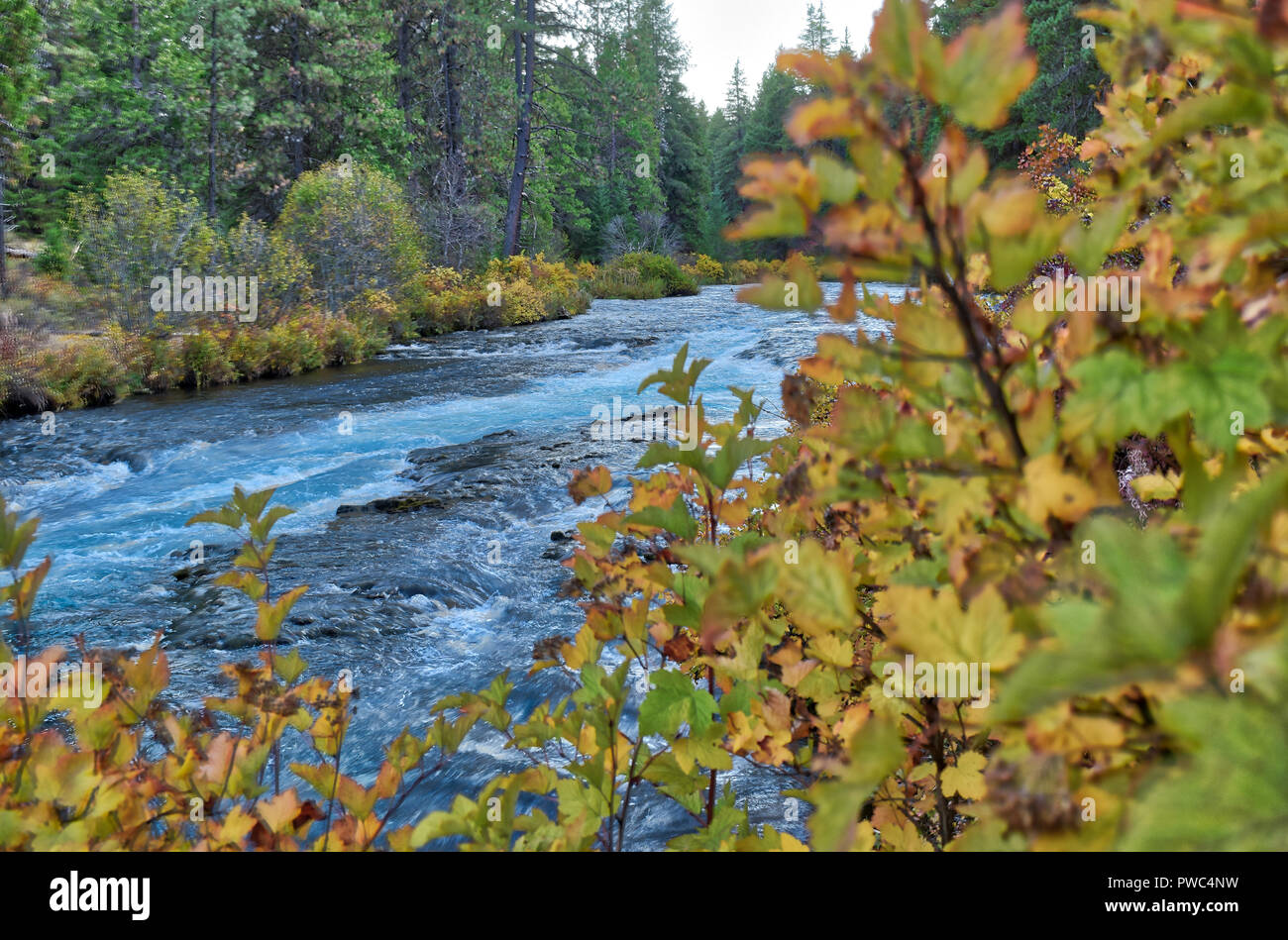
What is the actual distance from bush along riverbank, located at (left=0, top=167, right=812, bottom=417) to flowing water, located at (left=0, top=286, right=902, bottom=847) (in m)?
0.55

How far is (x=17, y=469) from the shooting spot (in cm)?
719

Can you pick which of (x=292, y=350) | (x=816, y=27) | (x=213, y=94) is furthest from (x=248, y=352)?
(x=816, y=27)

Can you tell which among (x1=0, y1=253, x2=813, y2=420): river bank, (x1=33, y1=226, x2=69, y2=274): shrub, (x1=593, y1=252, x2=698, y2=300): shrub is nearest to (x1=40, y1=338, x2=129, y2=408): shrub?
(x1=0, y1=253, x2=813, y2=420): river bank

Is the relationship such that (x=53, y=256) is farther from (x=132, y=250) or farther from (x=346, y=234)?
(x=132, y=250)

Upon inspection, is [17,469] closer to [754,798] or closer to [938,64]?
[754,798]

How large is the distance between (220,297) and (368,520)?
8868 mm

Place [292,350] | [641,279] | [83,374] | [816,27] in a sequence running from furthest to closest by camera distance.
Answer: [816,27] < [641,279] < [292,350] < [83,374]

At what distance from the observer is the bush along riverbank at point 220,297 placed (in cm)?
983

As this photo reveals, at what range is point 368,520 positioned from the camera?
5.86 meters

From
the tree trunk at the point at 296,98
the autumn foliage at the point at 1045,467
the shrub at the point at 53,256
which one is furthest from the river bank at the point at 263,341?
the shrub at the point at 53,256

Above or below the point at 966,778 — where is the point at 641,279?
above

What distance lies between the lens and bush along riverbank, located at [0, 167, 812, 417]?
983 cm

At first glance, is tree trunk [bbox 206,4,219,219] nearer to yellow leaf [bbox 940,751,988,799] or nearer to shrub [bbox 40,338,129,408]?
Result: shrub [bbox 40,338,129,408]
